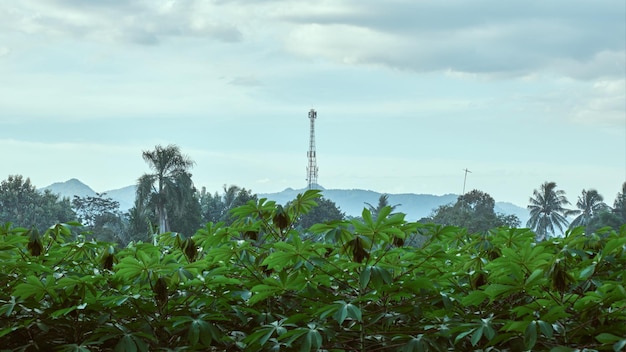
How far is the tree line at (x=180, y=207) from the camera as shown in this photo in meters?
40.9

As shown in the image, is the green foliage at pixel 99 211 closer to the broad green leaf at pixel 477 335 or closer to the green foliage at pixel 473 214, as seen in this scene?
the green foliage at pixel 473 214

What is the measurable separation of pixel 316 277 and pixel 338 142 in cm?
7419

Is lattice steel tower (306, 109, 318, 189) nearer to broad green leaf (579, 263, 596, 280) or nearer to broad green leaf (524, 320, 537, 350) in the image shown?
broad green leaf (579, 263, 596, 280)

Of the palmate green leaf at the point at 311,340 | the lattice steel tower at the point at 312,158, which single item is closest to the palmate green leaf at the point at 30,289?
the palmate green leaf at the point at 311,340

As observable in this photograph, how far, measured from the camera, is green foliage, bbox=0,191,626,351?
2.00 metres

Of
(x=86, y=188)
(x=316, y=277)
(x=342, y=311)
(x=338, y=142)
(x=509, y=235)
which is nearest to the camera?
(x=342, y=311)

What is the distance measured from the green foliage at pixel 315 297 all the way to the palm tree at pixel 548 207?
5568 centimetres

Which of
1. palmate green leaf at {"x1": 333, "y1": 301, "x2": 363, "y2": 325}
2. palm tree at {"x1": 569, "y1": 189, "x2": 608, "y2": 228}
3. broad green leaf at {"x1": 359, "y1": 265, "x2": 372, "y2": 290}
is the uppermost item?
broad green leaf at {"x1": 359, "y1": 265, "x2": 372, "y2": 290}

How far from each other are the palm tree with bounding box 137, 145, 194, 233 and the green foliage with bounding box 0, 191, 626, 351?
126 ft

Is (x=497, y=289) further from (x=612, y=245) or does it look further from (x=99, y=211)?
(x=99, y=211)

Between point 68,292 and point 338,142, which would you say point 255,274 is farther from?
point 338,142

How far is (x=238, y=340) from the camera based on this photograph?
2.10 m

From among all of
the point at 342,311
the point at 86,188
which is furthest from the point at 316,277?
the point at 86,188

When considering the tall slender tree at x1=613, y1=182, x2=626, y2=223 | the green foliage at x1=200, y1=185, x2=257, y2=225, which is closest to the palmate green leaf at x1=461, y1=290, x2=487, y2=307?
the green foliage at x1=200, y1=185, x2=257, y2=225
